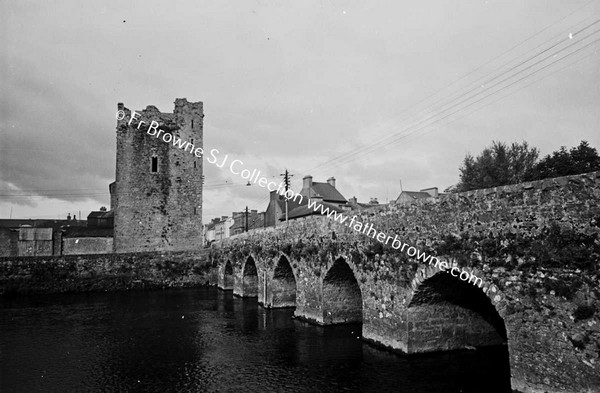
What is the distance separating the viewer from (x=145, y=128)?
3684 centimetres

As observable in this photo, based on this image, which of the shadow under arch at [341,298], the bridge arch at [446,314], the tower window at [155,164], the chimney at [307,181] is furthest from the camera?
the chimney at [307,181]

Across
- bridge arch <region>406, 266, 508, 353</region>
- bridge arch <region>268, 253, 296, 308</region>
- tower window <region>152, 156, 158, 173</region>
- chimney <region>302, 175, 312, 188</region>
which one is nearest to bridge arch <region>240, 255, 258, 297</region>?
bridge arch <region>268, 253, 296, 308</region>

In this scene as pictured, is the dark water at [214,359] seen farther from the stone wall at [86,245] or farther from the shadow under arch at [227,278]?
the stone wall at [86,245]

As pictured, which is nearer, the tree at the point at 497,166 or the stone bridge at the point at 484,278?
the stone bridge at the point at 484,278

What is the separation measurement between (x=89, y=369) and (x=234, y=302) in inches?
507

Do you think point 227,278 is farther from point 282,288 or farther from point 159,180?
point 159,180

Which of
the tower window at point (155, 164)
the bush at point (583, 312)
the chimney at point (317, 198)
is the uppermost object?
the tower window at point (155, 164)

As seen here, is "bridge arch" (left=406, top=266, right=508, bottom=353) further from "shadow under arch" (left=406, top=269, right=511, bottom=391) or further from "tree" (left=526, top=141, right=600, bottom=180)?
"tree" (left=526, top=141, right=600, bottom=180)

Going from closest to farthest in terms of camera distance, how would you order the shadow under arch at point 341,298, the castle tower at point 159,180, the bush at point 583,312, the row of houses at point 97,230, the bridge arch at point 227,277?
the bush at point 583,312 → the shadow under arch at point 341,298 → the bridge arch at point 227,277 → the castle tower at point 159,180 → the row of houses at point 97,230

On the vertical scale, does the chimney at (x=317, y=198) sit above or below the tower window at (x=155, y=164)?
below

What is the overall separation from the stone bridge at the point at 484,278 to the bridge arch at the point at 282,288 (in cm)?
295

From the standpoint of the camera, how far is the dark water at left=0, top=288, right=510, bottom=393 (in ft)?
33.4

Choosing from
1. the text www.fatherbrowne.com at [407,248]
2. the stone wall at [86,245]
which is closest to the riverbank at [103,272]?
the stone wall at [86,245]

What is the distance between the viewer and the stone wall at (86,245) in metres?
42.9
